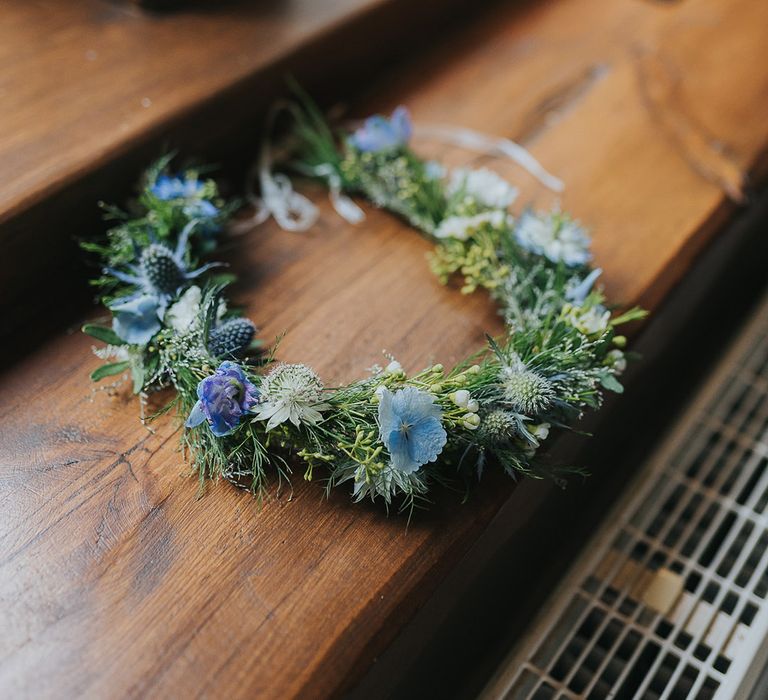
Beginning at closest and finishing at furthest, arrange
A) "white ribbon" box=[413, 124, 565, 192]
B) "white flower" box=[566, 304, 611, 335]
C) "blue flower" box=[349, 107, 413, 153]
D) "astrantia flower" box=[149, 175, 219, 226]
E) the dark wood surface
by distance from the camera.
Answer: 1. the dark wood surface
2. "white flower" box=[566, 304, 611, 335]
3. "astrantia flower" box=[149, 175, 219, 226]
4. "blue flower" box=[349, 107, 413, 153]
5. "white ribbon" box=[413, 124, 565, 192]

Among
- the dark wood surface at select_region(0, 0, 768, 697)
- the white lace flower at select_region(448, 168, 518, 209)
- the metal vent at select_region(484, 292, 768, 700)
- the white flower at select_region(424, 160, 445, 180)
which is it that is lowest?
the metal vent at select_region(484, 292, 768, 700)

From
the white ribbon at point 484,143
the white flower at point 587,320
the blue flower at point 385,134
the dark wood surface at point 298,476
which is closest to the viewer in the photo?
the dark wood surface at point 298,476

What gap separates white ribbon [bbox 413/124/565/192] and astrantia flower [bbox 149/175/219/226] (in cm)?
51

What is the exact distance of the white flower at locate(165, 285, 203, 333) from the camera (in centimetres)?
105

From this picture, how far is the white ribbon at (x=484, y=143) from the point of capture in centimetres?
146

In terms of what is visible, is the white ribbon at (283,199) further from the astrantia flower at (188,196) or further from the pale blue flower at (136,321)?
the pale blue flower at (136,321)

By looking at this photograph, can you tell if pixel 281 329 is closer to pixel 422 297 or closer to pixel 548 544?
pixel 422 297

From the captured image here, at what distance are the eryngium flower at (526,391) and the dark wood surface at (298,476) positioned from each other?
0.41ft

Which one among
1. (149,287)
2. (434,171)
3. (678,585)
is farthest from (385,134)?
(678,585)

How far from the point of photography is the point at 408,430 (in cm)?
92

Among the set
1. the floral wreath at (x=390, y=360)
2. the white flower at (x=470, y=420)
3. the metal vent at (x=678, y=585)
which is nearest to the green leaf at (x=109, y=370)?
the floral wreath at (x=390, y=360)

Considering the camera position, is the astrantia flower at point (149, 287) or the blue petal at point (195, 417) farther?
the astrantia flower at point (149, 287)

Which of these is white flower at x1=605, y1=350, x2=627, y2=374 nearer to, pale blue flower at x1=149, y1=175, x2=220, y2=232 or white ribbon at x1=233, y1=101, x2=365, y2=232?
white ribbon at x1=233, y1=101, x2=365, y2=232

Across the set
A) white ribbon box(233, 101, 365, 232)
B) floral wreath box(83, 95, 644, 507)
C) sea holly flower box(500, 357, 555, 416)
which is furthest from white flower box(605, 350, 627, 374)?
white ribbon box(233, 101, 365, 232)
